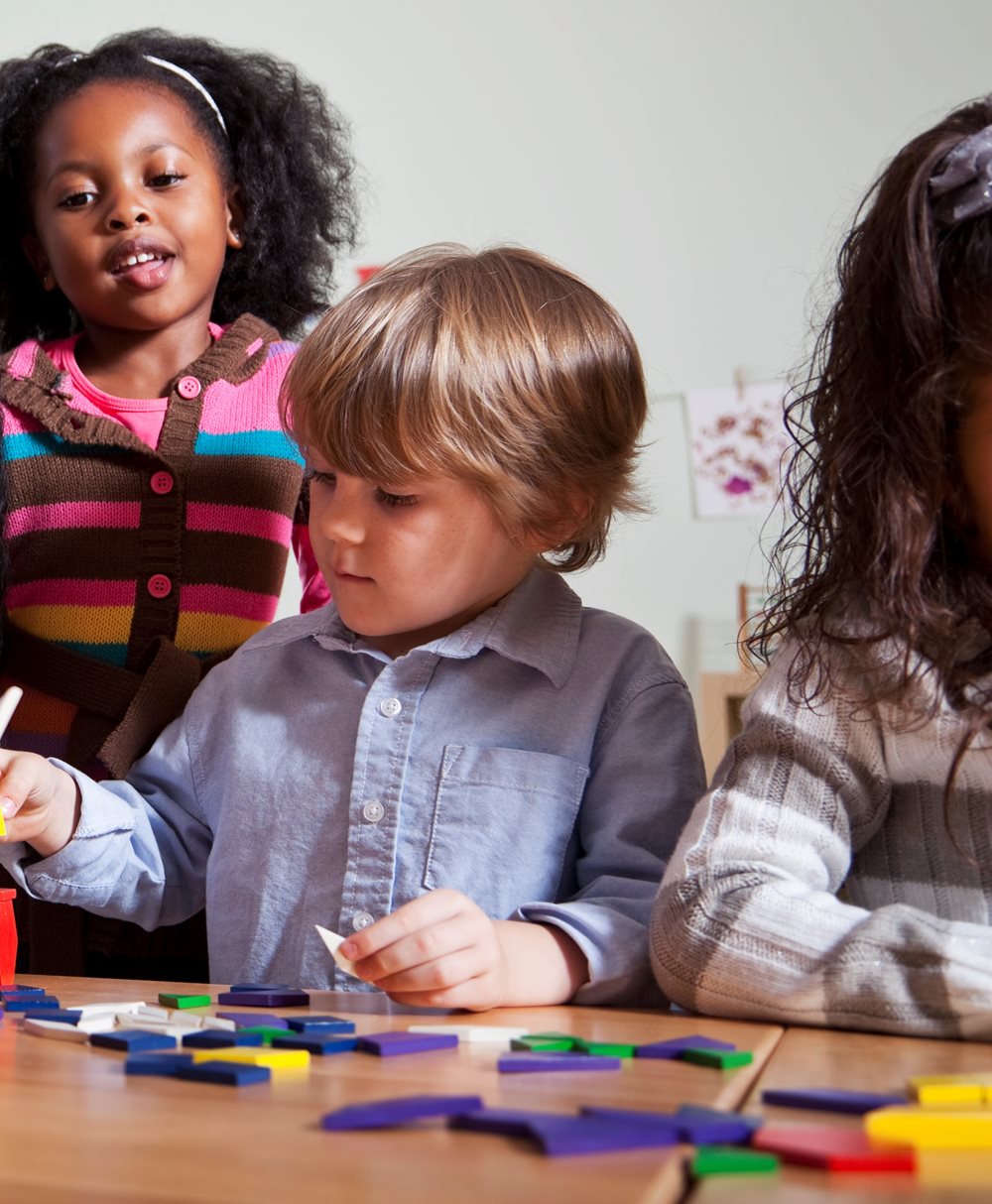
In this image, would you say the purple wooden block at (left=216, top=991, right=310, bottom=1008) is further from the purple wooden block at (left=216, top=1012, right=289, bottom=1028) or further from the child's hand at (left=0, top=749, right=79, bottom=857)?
the child's hand at (left=0, top=749, right=79, bottom=857)

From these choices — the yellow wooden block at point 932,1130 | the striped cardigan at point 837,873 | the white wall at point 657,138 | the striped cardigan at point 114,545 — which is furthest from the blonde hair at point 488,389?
the white wall at point 657,138

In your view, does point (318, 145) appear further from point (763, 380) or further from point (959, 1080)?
point (763, 380)

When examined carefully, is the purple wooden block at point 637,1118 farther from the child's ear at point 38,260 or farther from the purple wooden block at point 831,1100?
the child's ear at point 38,260

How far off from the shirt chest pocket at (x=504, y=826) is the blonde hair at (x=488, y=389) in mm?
172

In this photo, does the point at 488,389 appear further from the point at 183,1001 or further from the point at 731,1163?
the point at 731,1163

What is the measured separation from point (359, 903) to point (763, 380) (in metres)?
2.18

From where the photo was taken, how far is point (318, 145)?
136cm

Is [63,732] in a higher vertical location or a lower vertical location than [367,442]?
lower

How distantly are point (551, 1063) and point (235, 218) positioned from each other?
3.03 ft

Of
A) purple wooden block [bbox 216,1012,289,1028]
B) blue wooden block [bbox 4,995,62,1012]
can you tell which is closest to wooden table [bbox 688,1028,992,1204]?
purple wooden block [bbox 216,1012,289,1028]

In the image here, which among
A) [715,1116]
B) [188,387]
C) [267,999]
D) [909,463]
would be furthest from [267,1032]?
[188,387]

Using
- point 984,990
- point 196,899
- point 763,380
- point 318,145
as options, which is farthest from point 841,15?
point 984,990

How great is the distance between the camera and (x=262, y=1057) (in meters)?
0.54

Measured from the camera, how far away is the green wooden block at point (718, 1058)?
1.75ft
